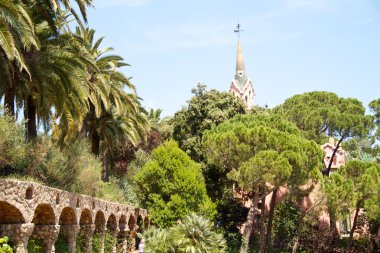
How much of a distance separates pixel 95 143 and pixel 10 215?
14.9 m

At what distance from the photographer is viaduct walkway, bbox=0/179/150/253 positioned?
12.9m

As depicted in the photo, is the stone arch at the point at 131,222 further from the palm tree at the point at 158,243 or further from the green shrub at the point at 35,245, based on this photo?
the green shrub at the point at 35,245

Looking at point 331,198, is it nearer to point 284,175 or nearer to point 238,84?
point 284,175

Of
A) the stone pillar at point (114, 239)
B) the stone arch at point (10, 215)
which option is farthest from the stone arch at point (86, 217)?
the stone arch at point (10, 215)

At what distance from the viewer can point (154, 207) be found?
89.9 feet

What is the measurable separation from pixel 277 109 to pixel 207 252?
70.4ft

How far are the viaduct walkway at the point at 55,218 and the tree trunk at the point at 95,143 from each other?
13.1ft

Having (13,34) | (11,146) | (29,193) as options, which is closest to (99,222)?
(11,146)

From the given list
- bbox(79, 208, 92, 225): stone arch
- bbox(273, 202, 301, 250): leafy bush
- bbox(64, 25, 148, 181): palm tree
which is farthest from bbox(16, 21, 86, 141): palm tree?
bbox(273, 202, 301, 250): leafy bush

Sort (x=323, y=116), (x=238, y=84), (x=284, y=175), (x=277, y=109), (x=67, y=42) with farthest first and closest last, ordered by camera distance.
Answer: (x=238, y=84) → (x=277, y=109) → (x=323, y=116) → (x=284, y=175) → (x=67, y=42)

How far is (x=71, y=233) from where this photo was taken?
1767 centimetres

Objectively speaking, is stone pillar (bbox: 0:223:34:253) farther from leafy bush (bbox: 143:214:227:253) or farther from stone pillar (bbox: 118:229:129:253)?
stone pillar (bbox: 118:229:129:253)

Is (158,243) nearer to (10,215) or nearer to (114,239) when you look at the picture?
(10,215)

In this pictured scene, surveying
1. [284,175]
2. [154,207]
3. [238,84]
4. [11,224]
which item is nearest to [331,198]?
[284,175]
